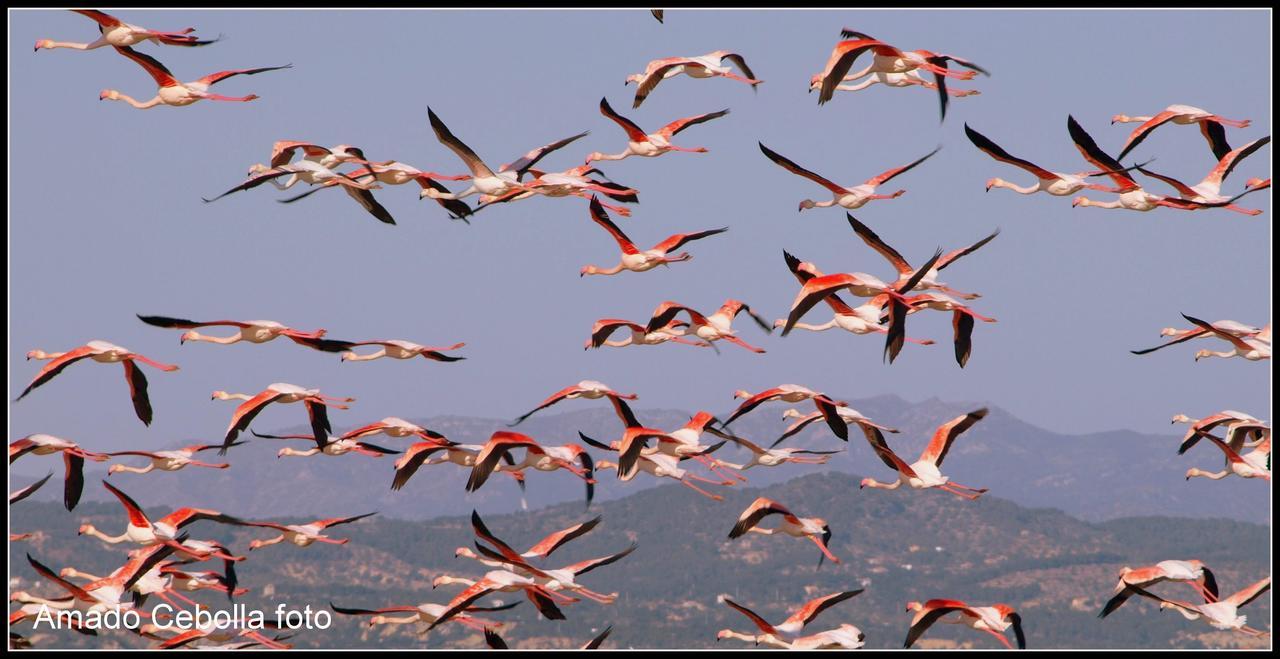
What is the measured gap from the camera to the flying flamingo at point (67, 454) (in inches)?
1155

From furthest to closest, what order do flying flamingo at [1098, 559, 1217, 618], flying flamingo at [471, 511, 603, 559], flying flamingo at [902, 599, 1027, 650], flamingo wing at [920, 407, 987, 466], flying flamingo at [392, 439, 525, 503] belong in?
flamingo wing at [920, 407, 987, 466], flying flamingo at [392, 439, 525, 503], flying flamingo at [471, 511, 603, 559], flying flamingo at [1098, 559, 1217, 618], flying flamingo at [902, 599, 1027, 650]

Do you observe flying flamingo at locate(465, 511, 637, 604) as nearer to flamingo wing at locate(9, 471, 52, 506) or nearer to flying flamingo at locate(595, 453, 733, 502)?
flying flamingo at locate(595, 453, 733, 502)

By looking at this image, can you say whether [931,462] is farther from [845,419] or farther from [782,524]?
[782,524]

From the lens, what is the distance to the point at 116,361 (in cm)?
2905

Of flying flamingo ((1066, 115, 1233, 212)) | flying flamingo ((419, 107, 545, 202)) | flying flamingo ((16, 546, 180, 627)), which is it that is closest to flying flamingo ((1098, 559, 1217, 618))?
flying flamingo ((1066, 115, 1233, 212))

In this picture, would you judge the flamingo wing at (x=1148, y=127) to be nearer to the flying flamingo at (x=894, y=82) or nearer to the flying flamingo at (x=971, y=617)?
the flying flamingo at (x=894, y=82)

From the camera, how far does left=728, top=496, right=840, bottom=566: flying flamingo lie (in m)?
27.6

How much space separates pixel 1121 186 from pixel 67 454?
1827 centimetres

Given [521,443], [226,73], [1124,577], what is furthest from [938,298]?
[226,73]

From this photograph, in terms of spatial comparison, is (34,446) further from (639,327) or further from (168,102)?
(639,327)

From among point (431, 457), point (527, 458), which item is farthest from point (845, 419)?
point (431, 457)

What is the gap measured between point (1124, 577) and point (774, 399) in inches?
236

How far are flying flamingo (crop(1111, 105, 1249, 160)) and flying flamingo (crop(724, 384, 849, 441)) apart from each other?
6745 millimetres

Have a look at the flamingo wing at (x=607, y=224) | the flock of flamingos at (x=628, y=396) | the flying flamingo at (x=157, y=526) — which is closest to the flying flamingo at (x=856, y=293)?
the flock of flamingos at (x=628, y=396)
